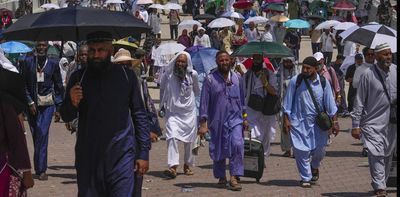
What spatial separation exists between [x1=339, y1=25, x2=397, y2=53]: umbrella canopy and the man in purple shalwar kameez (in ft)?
4.71

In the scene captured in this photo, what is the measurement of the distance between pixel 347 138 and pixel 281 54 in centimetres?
376

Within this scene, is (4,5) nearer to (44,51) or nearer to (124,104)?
(44,51)

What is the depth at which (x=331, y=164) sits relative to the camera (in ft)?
49.0

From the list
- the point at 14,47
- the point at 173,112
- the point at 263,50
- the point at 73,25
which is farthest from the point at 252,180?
the point at 14,47

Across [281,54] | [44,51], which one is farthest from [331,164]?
[44,51]

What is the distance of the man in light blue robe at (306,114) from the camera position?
A: 12.6 meters

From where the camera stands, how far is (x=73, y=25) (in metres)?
8.50

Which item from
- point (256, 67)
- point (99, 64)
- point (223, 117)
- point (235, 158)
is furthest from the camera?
point (256, 67)

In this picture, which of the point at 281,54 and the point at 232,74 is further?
the point at 281,54

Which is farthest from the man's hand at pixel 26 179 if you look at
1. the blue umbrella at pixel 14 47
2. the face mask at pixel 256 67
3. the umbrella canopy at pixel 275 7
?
the umbrella canopy at pixel 275 7

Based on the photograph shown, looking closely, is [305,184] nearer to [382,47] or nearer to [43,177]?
[382,47]

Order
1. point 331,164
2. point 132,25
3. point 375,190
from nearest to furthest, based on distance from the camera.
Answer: point 132,25, point 375,190, point 331,164

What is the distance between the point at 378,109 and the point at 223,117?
78.3 inches

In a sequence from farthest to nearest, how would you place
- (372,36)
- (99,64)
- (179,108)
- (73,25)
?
(179,108)
(372,36)
(73,25)
(99,64)
